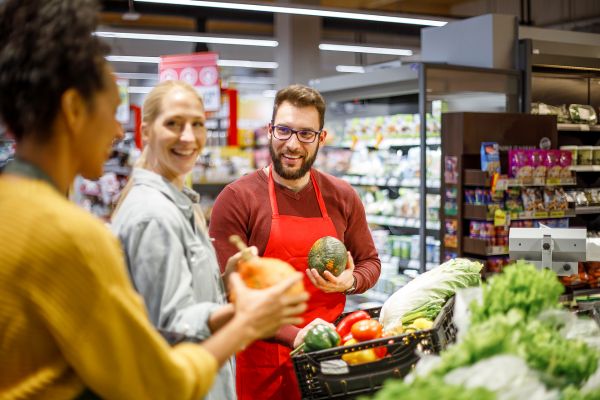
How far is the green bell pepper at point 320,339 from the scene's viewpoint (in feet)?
7.68

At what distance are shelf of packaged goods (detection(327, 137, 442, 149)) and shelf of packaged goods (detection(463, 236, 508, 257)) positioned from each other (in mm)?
995

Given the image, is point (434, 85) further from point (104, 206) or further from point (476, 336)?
point (104, 206)

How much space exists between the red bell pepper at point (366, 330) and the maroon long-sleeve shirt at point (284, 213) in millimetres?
722

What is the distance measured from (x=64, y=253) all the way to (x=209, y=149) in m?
10.5

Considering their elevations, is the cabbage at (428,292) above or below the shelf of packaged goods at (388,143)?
below

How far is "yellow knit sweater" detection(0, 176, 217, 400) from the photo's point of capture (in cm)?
129

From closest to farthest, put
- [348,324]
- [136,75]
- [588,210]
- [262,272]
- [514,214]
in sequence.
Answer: [262,272]
[348,324]
[514,214]
[588,210]
[136,75]

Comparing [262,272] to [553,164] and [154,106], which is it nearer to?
[154,106]

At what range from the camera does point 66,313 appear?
4.27ft

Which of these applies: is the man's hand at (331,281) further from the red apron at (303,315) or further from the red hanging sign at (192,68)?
the red hanging sign at (192,68)

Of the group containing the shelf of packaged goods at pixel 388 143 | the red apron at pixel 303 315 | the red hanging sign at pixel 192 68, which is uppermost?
the red hanging sign at pixel 192 68

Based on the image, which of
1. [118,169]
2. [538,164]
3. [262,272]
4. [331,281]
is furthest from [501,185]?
[118,169]

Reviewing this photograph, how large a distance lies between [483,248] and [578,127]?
6.32 ft

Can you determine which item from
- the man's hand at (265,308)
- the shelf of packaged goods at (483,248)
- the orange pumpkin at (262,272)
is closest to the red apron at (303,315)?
the orange pumpkin at (262,272)
